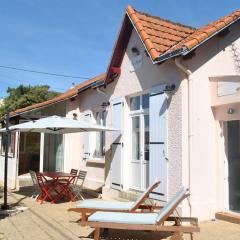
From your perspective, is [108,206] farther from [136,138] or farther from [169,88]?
[136,138]

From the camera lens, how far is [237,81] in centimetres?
828

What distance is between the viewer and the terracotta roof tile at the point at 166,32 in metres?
8.44

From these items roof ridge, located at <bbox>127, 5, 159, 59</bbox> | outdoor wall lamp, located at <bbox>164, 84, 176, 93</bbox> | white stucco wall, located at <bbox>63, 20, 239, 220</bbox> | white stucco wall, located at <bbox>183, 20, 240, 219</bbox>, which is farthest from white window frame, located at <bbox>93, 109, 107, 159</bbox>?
white stucco wall, located at <bbox>183, 20, 240, 219</bbox>

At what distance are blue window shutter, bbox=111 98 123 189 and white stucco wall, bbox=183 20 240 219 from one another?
3.17 metres

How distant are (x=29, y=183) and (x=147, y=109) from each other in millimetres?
7144

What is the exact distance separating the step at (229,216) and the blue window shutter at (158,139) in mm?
1256

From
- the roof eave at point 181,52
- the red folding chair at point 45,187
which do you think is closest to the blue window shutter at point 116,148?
the red folding chair at point 45,187

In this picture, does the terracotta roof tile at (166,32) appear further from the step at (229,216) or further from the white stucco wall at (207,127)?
the step at (229,216)

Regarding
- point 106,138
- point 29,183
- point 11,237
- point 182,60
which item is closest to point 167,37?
point 182,60

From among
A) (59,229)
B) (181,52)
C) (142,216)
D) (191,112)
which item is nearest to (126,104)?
(191,112)

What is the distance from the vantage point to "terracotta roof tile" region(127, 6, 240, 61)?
332 inches

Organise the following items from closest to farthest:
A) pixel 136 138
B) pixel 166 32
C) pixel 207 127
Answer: pixel 207 127 < pixel 166 32 < pixel 136 138

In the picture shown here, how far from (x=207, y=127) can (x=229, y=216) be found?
201 centimetres

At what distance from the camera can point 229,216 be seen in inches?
323
